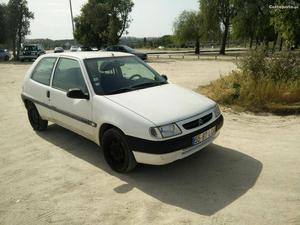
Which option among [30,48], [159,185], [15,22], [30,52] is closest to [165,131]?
[159,185]

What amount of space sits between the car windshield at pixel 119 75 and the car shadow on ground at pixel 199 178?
4.10 feet

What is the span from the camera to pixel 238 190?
408 centimetres

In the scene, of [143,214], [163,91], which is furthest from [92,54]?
[143,214]

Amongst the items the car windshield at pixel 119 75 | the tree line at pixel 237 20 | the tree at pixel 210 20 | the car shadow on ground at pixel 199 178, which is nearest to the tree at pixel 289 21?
the tree line at pixel 237 20

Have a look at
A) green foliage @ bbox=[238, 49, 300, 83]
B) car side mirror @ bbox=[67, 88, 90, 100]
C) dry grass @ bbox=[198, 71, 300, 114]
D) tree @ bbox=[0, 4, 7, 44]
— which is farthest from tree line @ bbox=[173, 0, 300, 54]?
car side mirror @ bbox=[67, 88, 90, 100]

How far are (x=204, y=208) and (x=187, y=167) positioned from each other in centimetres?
116

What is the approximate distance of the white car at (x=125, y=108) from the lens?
4160 millimetres

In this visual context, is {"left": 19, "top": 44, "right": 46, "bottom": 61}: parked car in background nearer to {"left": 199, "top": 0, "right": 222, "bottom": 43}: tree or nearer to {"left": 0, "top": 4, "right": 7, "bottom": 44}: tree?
{"left": 0, "top": 4, "right": 7, "bottom": 44}: tree

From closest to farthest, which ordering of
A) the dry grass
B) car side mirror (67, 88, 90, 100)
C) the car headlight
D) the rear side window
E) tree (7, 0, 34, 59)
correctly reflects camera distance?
the car headlight
car side mirror (67, 88, 90, 100)
the rear side window
the dry grass
tree (7, 0, 34, 59)

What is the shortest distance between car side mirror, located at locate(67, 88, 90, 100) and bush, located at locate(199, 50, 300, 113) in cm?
456

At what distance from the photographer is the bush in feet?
26.0

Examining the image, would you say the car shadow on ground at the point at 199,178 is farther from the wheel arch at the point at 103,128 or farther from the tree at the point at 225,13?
the tree at the point at 225,13

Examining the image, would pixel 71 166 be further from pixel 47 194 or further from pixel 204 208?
pixel 204 208

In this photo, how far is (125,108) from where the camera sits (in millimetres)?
4375
